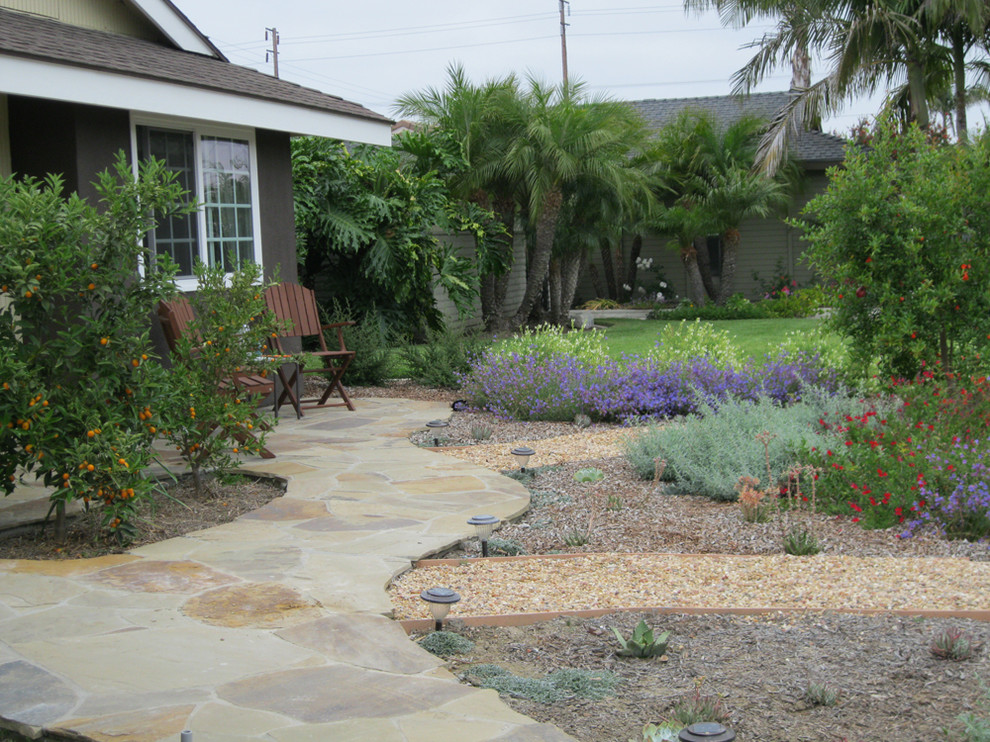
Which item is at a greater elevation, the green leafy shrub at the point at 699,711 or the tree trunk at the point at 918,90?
the tree trunk at the point at 918,90

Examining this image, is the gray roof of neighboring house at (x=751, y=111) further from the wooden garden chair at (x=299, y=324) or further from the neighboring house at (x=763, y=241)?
the wooden garden chair at (x=299, y=324)

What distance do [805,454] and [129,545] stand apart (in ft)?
12.5

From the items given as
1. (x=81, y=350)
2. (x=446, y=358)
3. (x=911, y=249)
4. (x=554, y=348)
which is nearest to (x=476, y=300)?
(x=446, y=358)

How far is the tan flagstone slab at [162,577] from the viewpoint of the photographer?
424 cm

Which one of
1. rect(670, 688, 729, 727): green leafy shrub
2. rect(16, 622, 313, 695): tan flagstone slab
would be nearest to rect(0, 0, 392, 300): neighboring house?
rect(16, 622, 313, 695): tan flagstone slab

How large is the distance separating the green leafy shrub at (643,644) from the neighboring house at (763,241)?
18.9m

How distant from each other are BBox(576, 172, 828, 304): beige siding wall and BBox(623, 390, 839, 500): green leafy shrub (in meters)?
16.0

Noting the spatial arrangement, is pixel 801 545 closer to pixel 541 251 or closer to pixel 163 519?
pixel 163 519

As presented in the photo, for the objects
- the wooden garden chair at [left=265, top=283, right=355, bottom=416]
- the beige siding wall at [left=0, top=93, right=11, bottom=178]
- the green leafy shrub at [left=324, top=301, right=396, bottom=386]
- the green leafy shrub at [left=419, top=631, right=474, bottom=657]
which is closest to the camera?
the green leafy shrub at [left=419, top=631, right=474, bottom=657]

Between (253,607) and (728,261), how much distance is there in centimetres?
1859

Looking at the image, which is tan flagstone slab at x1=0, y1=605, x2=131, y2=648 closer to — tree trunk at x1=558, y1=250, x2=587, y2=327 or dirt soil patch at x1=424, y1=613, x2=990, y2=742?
dirt soil patch at x1=424, y1=613, x2=990, y2=742

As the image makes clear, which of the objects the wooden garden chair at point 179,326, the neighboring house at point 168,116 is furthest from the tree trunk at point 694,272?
the wooden garden chair at point 179,326

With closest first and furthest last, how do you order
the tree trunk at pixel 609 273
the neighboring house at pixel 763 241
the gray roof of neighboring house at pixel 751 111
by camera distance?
the gray roof of neighboring house at pixel 751 111, the neighboring house at pixel 763 241, the tree trunk at pixel 609 273

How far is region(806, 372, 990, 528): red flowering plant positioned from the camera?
17.0 feet
